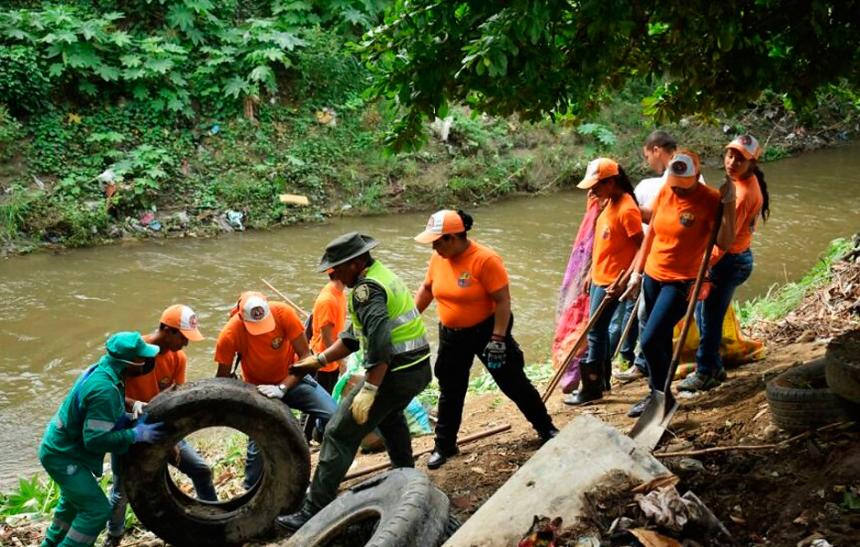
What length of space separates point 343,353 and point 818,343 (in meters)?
4.07

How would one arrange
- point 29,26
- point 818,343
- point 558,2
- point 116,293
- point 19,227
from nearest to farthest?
point 558,2 → point 818,343 → point 116,293 → point 19,227 → point 29,26

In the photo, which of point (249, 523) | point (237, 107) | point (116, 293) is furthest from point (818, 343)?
point (237, 107)

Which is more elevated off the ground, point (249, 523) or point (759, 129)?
point (759, 129)

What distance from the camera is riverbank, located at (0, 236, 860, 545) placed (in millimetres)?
4039

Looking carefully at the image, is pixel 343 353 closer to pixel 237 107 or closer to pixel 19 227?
pixel 19 227

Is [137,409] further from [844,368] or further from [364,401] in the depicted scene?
[844,368]

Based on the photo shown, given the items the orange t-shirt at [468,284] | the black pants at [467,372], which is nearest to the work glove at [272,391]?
the black pants at [467,372]

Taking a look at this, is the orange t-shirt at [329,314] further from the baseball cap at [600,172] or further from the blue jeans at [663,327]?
the blue jeans at [663,327]

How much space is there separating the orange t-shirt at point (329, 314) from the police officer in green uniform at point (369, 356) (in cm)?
146

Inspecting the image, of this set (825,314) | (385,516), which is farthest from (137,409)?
(825,314)

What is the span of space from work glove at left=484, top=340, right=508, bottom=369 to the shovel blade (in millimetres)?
997

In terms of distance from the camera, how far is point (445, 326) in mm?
5746

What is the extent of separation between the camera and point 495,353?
5504 mm

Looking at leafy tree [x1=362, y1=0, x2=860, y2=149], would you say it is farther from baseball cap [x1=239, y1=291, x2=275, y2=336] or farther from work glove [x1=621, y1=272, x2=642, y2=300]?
baseball cap [x1=239, y1=291, x2=275, y2=336]
